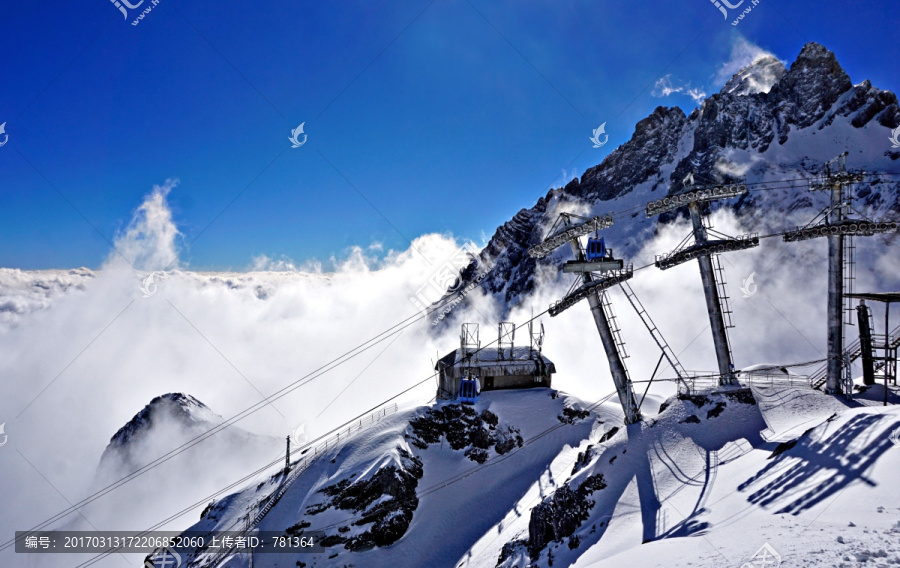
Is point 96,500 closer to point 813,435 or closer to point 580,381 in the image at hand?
point 580,381

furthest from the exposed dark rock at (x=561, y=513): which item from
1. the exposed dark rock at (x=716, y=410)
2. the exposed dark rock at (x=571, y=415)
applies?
the exposed dark rock at (x=571, y=415)

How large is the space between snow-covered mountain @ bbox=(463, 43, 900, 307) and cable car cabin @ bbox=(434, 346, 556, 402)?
66426 mm

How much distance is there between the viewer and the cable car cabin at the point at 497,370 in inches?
1886

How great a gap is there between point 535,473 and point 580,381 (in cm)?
6454

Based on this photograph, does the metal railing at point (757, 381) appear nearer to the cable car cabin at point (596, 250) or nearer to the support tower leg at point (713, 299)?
the support tower leg at point (713, 299)

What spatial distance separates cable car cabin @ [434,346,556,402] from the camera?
157 ft

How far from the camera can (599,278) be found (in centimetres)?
3297

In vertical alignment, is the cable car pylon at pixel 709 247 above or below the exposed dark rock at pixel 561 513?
above

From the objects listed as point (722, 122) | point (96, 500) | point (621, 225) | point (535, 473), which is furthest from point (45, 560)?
point (722, 122)

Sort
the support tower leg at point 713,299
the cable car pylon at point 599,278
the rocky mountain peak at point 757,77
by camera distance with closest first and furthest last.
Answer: the cable car pylon at point 599,278 < the support tower leg at point 713,299 < the rocky mountain peak at point 757,77

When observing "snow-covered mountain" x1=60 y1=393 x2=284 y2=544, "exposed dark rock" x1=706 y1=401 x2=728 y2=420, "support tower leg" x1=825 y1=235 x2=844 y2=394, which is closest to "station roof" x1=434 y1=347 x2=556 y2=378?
"exposed dark rock" x1=706 y1=401 x2=728 y2=420

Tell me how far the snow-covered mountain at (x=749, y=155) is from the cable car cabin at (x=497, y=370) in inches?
2615

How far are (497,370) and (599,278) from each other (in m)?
18.5

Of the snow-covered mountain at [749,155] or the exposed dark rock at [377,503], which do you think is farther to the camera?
the snow-covered mountain at [749,155]
